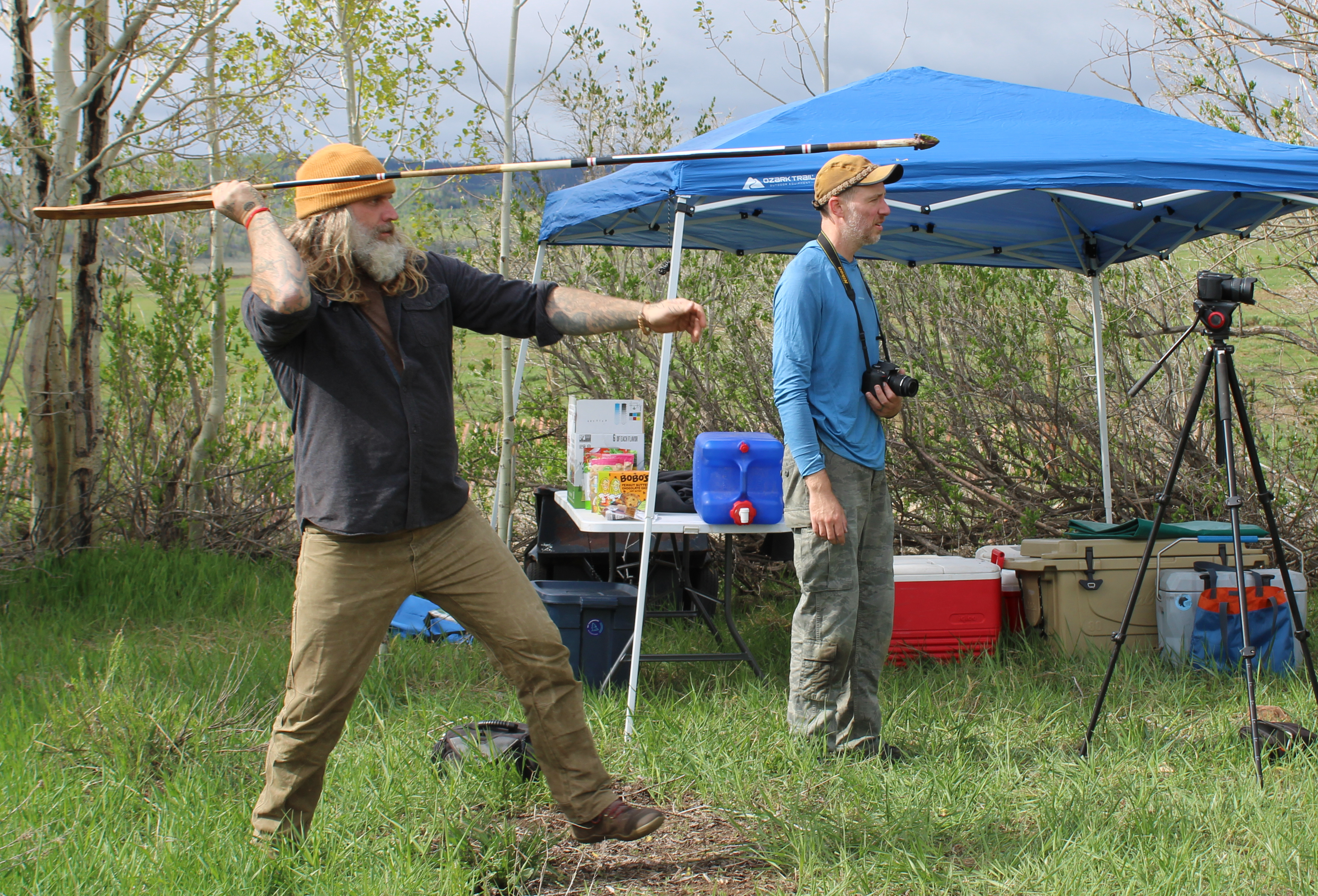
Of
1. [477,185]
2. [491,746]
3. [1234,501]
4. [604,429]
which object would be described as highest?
[477,185]

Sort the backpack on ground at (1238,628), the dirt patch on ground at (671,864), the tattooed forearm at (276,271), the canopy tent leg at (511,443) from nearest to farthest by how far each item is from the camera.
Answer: the tattooed forearm at (276,271) → the dirt patch on ground at (671,864) → the backpack on ground at (1238,628) → the canopy tent leg at (511,443)

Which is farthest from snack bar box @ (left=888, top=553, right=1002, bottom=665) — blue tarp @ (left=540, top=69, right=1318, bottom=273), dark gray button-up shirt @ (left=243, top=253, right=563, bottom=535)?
dark gray button-up shirt @ (left=243, top=253, right=563, bottom=535)

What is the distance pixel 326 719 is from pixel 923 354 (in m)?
6.10

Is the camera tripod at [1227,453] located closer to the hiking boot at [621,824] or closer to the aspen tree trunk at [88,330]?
the hiking boot at [621,824]

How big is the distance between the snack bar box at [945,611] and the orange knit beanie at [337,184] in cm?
325

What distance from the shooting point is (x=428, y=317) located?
2.70m

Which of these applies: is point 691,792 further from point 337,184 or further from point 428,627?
point 428,627

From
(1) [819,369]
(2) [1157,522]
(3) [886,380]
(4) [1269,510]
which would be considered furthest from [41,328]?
(4) [1269,510]

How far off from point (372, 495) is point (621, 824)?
1095 millimetres

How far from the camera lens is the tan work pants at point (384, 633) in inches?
99.9

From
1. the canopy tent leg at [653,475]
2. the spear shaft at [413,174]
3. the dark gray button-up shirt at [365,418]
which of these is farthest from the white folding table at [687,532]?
the spear shaft at [413,174]

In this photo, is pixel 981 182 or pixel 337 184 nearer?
pixel 337 184

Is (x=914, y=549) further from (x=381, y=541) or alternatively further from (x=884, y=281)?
(x=381, y=541)

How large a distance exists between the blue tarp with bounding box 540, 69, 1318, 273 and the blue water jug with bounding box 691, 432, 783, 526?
1.05 metres
